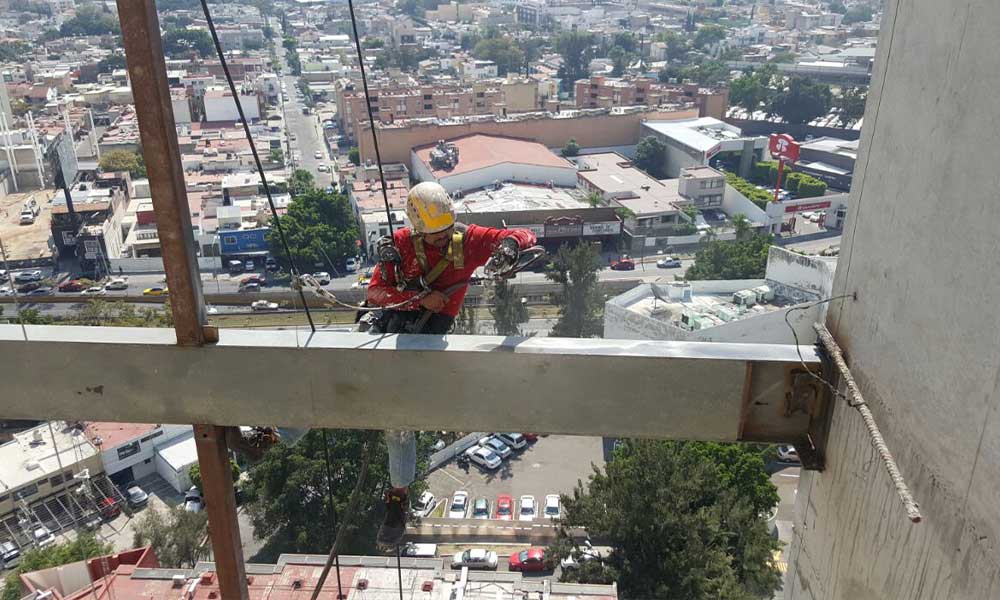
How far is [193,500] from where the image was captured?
546 inches

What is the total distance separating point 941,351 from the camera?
137 centimetres

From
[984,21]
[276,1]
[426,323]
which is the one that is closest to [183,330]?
[426,323]

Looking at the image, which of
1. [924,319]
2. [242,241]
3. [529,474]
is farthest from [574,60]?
[924,319]

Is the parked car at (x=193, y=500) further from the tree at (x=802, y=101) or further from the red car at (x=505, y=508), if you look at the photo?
the tree at (x=802, y=101)

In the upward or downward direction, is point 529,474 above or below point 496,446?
below

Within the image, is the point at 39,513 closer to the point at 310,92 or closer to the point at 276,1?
the point at 310,92

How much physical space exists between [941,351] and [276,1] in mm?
122777

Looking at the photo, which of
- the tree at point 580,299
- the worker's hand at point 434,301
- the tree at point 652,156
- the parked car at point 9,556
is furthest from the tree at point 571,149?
the worker's hand at point 434,301

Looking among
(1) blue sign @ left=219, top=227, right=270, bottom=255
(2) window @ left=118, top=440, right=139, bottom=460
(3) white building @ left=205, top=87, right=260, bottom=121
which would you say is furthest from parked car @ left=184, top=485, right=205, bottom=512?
(3) white building @ left=205, top=87, right=260, bottom=121

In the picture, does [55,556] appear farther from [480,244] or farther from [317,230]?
[317,230]

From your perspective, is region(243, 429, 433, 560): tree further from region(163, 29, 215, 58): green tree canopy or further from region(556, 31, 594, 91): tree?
region(163, 29, 215, 58): green tree canopy

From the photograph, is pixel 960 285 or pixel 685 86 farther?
pixel 685 86

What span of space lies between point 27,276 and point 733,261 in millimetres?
21650

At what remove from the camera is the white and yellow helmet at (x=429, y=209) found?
8.46 ft
